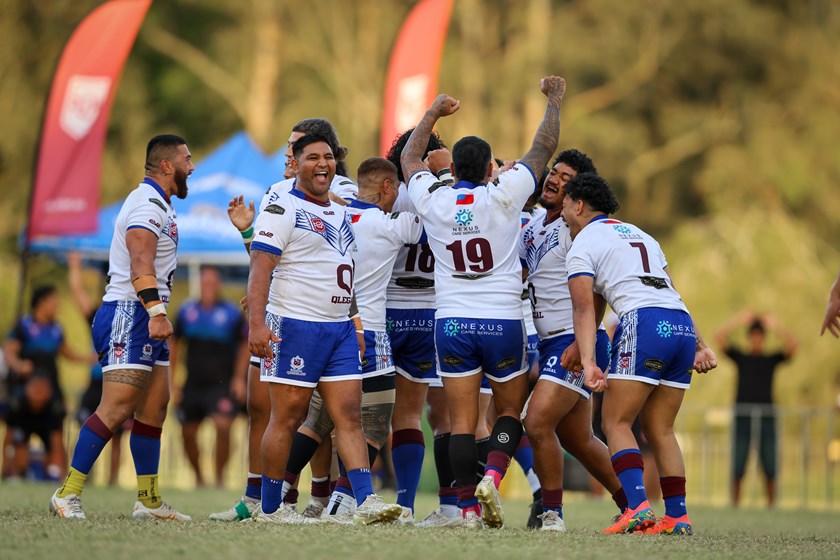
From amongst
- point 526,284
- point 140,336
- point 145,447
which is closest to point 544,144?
point 526,284

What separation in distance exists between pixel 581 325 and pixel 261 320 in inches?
70.4

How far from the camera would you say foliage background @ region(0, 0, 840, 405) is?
92.2ft

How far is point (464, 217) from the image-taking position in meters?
7.30

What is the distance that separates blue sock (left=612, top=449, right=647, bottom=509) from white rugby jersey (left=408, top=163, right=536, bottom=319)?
1.01 meters

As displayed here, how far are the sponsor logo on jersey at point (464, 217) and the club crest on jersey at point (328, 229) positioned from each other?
66cm

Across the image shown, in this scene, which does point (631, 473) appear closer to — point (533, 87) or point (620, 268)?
point (620, 268)

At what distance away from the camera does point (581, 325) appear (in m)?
7.04

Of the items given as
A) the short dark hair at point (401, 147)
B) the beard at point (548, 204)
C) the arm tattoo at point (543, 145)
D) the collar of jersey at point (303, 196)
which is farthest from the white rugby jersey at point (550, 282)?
the collar of jersey at point (303, 196)

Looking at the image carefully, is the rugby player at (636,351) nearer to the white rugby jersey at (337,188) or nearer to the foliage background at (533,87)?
the white rugby jersey at (337,188)

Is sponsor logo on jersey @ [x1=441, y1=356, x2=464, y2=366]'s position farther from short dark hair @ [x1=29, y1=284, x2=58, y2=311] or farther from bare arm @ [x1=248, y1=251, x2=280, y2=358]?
short dark hair @ [x1=29, y1=284, x2=58, y2=311]

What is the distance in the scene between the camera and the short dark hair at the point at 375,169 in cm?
803

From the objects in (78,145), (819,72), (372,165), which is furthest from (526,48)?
(372,165)

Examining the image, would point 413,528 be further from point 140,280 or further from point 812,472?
point 812,472

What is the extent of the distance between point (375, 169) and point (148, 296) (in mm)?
1658
